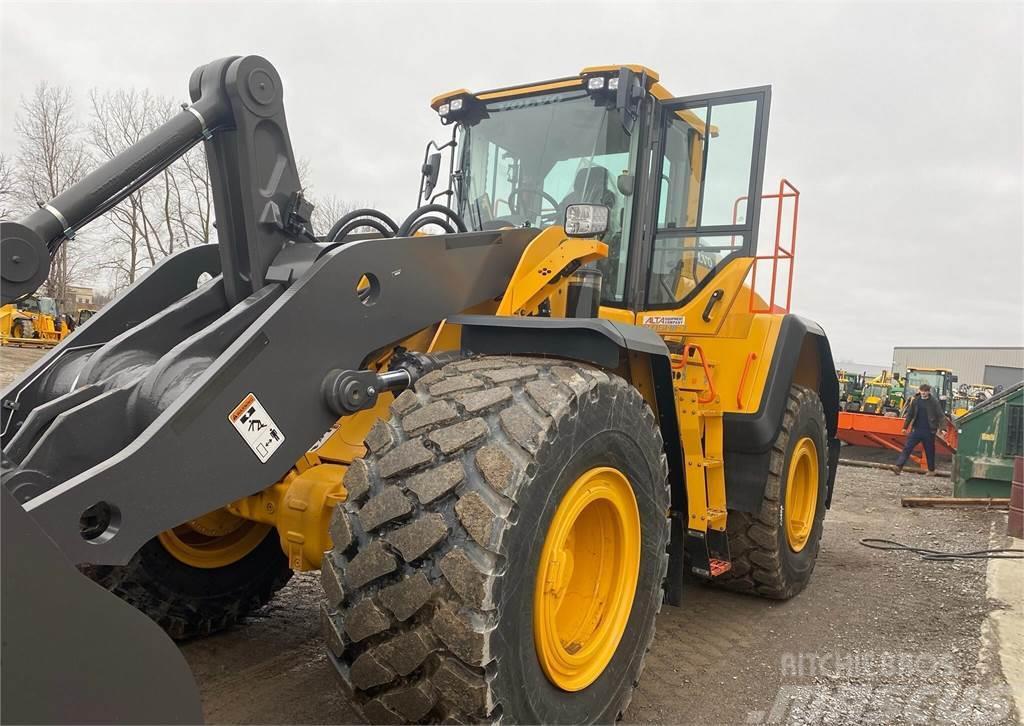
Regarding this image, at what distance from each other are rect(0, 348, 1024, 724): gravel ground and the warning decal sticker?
1.34m

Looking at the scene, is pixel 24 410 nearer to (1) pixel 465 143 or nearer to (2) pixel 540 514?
(2) pixel 540 514

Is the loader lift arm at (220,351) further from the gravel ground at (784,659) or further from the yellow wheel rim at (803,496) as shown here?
the yellow wheel rim at (803,496)

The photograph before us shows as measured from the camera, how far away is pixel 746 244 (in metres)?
4.45

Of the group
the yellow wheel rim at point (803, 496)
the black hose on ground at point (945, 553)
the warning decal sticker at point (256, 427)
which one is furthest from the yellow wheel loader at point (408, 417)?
the black hose on ground at point (945, 553)

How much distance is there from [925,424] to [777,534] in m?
10.3

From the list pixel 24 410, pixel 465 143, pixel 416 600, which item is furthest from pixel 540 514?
pixel 465 143

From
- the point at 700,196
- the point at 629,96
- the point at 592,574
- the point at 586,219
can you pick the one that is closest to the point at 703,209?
the point at 700,196

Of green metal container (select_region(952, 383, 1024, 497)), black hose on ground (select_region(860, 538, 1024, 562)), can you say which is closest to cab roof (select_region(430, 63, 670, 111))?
black hose on ground (select_region(860, 538, 1024, 562))

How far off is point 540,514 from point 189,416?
104 cm

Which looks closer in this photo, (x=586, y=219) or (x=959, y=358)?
(x=586, y=219)

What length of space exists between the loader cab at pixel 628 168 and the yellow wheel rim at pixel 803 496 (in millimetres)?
1839

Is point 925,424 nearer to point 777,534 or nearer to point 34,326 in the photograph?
point 777,534

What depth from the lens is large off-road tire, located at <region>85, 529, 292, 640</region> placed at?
3303 mm

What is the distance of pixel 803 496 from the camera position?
18.9ft
